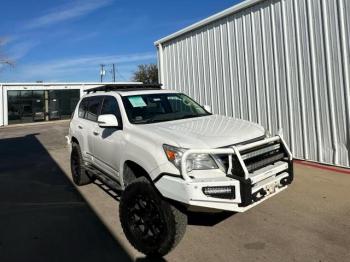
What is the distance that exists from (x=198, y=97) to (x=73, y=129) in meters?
5.03

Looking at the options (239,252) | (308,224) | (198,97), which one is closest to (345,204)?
(308,224)

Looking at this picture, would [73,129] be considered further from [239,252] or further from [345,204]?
[345,204]

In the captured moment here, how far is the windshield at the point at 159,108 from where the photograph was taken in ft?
17.9

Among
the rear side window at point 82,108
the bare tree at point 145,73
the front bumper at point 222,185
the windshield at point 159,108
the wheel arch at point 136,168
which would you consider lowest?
the front bumper at point 222,185

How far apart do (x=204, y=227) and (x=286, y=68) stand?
193 inches

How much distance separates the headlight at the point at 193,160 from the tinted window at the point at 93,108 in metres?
2.84

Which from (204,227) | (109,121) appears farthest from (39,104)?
(204,227)

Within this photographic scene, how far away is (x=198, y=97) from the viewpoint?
11.8 meters

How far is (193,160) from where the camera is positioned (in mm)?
4113

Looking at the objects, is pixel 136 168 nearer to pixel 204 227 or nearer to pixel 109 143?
→ pixel 109 143

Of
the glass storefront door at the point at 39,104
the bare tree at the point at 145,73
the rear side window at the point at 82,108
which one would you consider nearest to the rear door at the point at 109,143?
the rear side window at the point at 82,108

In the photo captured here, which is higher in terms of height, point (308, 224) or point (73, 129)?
point (73, 129)

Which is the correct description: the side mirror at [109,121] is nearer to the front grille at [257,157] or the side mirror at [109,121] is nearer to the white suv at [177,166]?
the white suv at [177,166]

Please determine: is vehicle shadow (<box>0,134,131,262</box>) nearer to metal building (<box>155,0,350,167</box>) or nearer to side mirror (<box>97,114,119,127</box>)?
side mirror (<box>97,114,119,127</box>)
